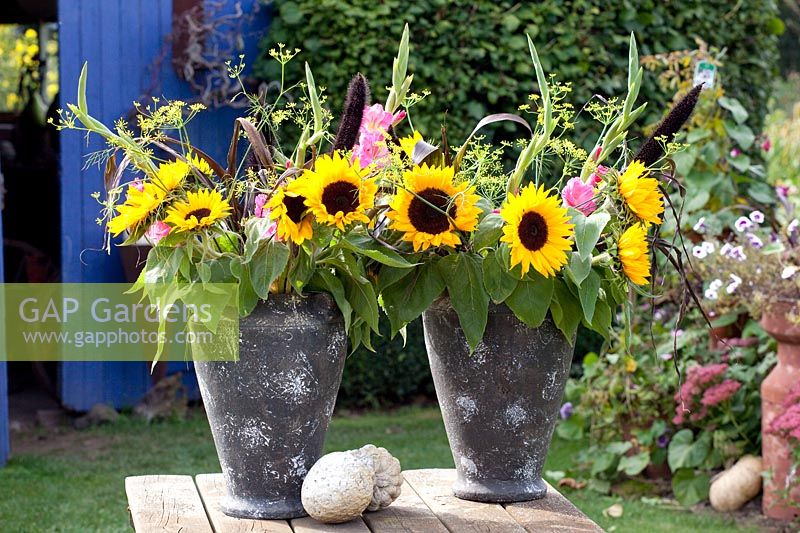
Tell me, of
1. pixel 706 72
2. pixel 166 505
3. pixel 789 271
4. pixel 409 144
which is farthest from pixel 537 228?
pixel 706 72

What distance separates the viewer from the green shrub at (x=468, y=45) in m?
4.55

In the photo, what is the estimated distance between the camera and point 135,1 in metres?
4.61

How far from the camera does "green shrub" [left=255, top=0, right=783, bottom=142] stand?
455cm

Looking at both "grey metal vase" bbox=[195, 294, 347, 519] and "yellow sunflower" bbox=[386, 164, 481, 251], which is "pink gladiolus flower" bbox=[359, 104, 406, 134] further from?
"grey metal vase" bbox=[195, 294, 347, 519]

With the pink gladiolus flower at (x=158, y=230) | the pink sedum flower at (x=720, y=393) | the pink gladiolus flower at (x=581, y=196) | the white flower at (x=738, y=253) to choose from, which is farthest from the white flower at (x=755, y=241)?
the pink gladiolus flower at (x=158, y=230)

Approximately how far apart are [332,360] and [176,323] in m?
2.13

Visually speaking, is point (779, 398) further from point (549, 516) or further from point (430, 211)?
point (430, 211)

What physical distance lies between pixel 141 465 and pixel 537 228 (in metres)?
2.89

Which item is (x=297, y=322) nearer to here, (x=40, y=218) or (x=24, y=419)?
(x=24, y=419)

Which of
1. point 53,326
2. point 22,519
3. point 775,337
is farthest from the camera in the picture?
point 53,326

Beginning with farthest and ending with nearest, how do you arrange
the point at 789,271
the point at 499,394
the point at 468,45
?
the point at 468,45 → the point at 789,271 → the point at 499,394

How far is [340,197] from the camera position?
1.48 meters

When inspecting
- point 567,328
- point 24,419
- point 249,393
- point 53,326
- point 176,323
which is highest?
point 567,328

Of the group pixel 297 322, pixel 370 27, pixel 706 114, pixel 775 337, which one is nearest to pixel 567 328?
pixel 297 322
